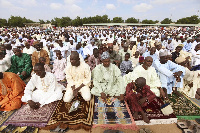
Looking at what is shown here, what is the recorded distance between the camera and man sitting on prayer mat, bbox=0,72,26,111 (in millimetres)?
3224

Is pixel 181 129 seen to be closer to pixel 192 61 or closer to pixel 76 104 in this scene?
pixel 76 104

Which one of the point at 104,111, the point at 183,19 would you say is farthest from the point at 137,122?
the point at 183,19

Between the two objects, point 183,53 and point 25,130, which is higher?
point 183,53

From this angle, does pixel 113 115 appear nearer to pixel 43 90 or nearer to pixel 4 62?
pixel 43 90

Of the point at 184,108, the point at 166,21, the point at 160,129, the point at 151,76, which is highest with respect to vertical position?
the point at 166,21

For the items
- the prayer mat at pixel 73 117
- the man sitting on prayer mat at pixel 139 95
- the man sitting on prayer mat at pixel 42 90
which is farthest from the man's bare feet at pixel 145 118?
the man sitting on prayer mat at pixel 42 90

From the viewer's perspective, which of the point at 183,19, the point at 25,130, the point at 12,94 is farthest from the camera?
the point at 183,19

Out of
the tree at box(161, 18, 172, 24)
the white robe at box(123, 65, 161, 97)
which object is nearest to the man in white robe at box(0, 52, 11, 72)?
the white robe at box(123, 65, 161, 97)

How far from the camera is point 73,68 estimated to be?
3.75 metres

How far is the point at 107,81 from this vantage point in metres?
3.76

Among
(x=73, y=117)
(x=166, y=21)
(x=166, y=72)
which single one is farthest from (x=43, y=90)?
(x=166, y=21)

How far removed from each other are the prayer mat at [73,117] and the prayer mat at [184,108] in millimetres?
2362

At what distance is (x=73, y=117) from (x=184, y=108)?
3168 millimetres

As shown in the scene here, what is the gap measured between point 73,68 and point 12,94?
6.28 ft
